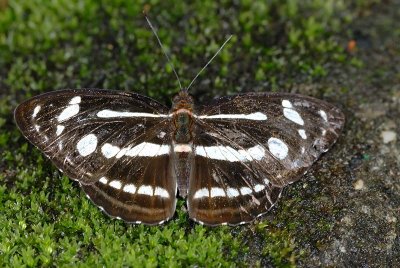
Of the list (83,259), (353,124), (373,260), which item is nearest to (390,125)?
(353,124)

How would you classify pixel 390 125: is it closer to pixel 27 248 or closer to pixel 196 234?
pixel 196 234

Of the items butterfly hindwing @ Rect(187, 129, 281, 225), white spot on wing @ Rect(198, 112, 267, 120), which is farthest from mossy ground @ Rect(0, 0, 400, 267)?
white spot on wing @ Rect(198, 112, 267, 120)

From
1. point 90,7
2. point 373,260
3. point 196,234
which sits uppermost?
point 90,7

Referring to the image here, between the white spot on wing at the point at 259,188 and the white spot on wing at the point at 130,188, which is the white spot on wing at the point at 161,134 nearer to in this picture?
the white spot on wing at the point at 130,188

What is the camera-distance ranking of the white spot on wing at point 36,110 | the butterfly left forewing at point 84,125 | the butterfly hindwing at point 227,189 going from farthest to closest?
the white spot on wing at point 36,110 → the butterfly left forewing at point 84,125 → the butterfly hindwing at point 227,189

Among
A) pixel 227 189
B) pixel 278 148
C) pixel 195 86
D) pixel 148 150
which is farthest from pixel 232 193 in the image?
pixel 195 86

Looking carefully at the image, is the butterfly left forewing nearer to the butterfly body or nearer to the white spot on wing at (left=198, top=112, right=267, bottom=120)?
the butterfly body

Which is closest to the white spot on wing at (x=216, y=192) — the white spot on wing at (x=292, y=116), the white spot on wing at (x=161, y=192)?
the white spot on wing at (x=161, y=192)
